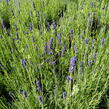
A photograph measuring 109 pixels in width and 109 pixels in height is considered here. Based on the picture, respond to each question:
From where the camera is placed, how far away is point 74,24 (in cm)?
252

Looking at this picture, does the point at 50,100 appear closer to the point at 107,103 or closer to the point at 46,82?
the point at 46,82

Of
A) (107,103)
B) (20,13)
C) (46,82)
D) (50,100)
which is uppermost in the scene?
(20,13)

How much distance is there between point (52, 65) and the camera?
6.21 feet

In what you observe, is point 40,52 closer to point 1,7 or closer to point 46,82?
point 46,82

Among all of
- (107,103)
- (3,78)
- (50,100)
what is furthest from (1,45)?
(107,103)

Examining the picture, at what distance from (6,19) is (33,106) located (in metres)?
2.22

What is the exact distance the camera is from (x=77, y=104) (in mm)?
1419

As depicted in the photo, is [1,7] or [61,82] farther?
[1,7]

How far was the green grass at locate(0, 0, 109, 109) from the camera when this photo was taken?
4.70ft

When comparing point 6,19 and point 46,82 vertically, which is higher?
point 6,19

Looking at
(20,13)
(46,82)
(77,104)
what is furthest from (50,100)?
(20,13)

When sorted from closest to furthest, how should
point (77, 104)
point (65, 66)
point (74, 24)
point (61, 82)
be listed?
point (77, 104)
point (61, 82)
point (65, 66)
point (74, 24)

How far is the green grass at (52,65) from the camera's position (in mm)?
1434

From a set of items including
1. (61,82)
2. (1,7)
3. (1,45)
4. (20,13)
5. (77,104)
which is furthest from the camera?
(1,7)
